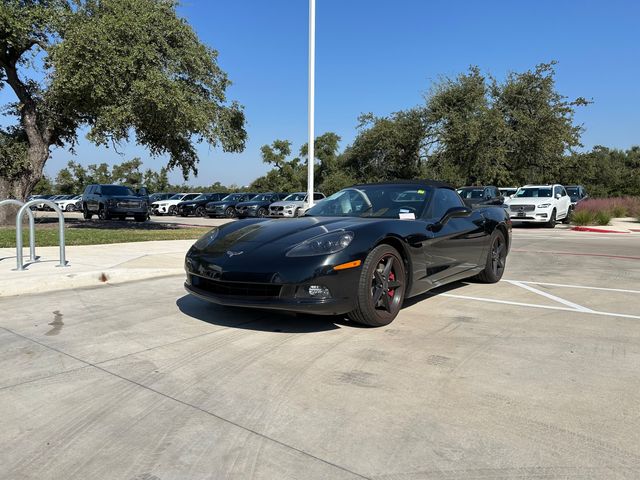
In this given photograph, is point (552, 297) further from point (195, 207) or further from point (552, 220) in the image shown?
point (195, 207)

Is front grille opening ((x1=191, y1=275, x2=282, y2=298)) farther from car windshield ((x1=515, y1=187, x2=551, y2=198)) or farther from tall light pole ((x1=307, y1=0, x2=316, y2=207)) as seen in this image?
car windshield ((x1=515, y1=187, x2=551, y2=198))

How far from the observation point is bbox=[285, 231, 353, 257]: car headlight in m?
4.53

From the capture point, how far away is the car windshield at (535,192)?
70.9 ft

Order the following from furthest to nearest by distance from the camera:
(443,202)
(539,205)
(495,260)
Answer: (539,205) → (495,260) → (443,202)

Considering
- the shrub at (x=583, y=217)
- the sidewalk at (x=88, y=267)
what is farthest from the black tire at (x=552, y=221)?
the sidewalk at (x=88, y=267)

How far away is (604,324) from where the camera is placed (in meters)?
5.16

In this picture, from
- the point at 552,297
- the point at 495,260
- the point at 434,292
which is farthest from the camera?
the point at 495,260

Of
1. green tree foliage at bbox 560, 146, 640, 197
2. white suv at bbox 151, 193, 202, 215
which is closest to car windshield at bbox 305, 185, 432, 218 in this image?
white suv at bbox 151, 193, 202, 215

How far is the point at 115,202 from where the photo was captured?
2262cm

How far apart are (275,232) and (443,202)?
230 centimetres

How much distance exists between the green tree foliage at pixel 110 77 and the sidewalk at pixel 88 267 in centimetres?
522

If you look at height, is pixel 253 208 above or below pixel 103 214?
above

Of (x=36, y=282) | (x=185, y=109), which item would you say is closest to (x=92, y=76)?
(x=185, y=109)

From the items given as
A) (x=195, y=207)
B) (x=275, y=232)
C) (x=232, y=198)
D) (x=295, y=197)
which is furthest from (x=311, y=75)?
(x=195, y=207)
